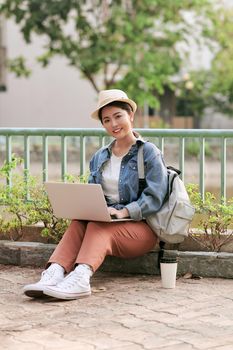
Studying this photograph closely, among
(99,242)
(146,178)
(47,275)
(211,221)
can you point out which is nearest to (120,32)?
(211,221)

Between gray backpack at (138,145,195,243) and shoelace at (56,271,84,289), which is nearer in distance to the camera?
shoelace at (56,271,84,289)

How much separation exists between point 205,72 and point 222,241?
126ft

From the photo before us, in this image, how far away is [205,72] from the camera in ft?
149

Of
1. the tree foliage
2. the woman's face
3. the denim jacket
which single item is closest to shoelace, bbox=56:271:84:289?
the denim jacket

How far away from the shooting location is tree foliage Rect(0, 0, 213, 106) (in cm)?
2772

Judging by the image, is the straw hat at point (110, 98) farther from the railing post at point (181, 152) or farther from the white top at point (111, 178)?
the railing post at point (181, 152)

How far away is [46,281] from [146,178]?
1.03 meters

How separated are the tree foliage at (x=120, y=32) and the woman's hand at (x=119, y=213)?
2092 centimetres

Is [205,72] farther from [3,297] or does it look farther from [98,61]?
[3,297]

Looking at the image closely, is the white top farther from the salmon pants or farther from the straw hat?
the straw hat

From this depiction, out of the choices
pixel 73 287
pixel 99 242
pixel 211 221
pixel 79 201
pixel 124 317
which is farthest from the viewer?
pixel 211 221

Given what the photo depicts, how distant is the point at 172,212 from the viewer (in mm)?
6922

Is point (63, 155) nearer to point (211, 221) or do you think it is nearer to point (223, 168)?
point (223, 168)

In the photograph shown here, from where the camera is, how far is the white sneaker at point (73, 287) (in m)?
6.37
